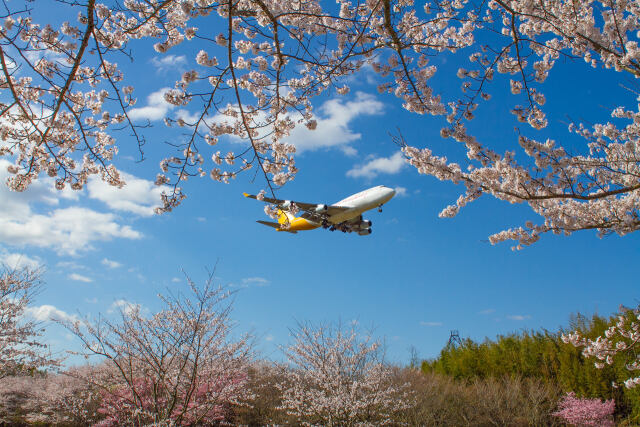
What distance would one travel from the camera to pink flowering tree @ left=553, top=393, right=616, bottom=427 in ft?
32.8

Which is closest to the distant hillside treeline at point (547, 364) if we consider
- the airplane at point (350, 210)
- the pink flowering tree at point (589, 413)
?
the pink flowering tree at point (589, 413)

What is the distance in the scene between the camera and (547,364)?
42.2 ft

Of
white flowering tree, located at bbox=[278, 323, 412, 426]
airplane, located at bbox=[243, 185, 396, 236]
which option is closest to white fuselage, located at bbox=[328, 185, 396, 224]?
airplane, located at bbox=[243, 185, 396, 236]

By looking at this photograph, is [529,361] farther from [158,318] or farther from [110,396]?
[110,396]

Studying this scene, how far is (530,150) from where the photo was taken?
557 cm

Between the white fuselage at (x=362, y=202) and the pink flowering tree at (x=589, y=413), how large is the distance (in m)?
8.34

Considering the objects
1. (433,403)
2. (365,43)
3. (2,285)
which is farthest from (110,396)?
(365,43)

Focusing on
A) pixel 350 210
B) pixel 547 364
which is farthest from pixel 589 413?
pixel 350 210

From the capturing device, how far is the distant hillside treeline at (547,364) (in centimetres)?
1069

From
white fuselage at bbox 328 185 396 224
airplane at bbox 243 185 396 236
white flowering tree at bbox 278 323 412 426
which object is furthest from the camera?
white fuselage at bbox 328 185 396 224

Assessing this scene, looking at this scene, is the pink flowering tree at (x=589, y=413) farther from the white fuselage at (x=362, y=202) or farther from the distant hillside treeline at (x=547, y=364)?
the white fuselage at (x=362, y=202)

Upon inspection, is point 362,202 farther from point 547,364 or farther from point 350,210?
point 547,364

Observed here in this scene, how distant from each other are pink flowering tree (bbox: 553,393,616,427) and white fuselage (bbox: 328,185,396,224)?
834cm

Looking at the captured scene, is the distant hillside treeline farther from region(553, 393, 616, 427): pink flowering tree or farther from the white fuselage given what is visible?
the white fuselage
